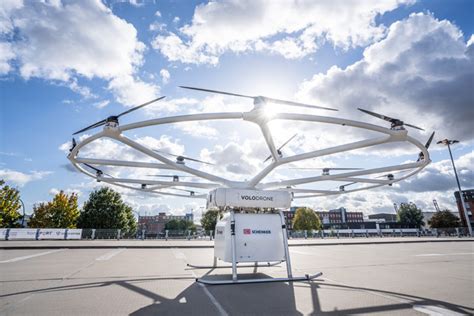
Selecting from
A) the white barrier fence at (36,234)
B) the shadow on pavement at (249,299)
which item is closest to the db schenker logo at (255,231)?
the shadow on pavement at (249,299)

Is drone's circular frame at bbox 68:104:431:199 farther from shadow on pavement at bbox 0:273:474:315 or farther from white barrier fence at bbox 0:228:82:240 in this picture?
white barrier fence at bbox 0:228:82:240

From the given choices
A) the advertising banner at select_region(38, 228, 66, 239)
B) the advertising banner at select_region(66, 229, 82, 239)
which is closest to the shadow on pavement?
the advertising banner at select_region(66, 229, 82, 239)

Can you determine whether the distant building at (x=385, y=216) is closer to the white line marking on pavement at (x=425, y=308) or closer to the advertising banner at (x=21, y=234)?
the advertising banner at (x=21, y=234)

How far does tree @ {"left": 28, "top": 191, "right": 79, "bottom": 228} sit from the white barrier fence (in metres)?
21.3

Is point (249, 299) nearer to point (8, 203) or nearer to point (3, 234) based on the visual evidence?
point (3, 234)

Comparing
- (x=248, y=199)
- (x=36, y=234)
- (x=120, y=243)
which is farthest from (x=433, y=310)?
(x=36, y=234)

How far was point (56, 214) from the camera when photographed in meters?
57.6

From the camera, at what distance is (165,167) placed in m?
18.3

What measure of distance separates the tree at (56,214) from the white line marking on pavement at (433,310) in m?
67.8

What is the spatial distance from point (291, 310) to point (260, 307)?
0.64 meters

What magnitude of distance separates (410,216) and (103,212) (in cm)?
11061

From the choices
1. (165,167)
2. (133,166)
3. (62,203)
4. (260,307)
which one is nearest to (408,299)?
(260,307)

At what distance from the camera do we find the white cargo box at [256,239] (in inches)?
340

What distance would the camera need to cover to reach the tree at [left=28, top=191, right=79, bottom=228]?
57000mm
